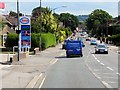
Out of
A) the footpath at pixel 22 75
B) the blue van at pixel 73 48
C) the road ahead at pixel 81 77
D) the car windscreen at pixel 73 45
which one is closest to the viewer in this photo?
the road ahead at pixel 81 77

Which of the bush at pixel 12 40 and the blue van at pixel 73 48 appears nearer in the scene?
the blue van at pixel 73 48

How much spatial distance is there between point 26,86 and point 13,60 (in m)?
19.7

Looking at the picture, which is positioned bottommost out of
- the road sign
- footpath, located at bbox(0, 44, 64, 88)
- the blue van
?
footpath, located at bbox(0, 44, 64, 88)

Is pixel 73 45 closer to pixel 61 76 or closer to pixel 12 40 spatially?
pixel 12 40

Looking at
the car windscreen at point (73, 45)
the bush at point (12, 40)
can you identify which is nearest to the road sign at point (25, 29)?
the car windscreen at point (73, 45)

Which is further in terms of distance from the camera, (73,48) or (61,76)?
(73,48)

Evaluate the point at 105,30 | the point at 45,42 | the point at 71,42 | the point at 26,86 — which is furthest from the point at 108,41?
the point at 26,86

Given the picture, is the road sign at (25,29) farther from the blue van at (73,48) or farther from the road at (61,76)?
the road at (61,76)

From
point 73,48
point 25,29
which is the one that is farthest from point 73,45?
point 25,29

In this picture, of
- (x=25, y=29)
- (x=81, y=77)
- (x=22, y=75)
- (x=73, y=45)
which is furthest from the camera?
(x=73, y=45)

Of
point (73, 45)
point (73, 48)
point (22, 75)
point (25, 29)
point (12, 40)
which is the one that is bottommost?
point (22, 75)

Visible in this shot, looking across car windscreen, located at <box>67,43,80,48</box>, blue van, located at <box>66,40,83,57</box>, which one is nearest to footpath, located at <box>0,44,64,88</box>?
blue van, located at <box>66,40,83,57</box>

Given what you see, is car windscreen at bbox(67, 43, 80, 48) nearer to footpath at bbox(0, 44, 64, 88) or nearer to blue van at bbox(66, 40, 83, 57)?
blue van at bbox(66, 40, 83, 57)

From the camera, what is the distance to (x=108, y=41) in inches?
5113
